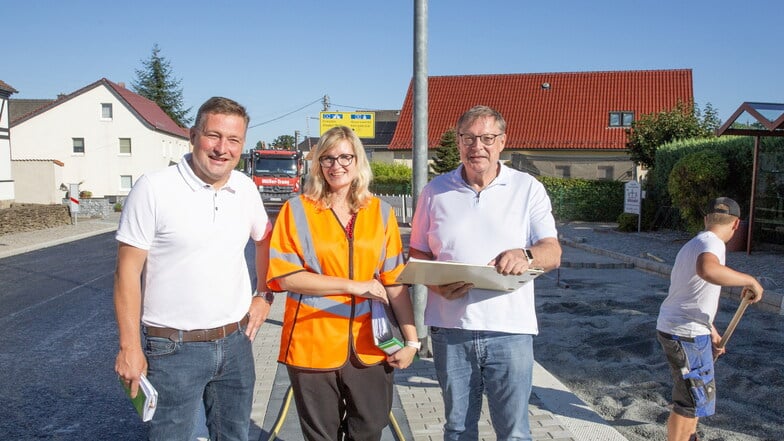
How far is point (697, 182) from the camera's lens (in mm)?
16203

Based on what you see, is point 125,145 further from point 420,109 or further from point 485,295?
point 485,295

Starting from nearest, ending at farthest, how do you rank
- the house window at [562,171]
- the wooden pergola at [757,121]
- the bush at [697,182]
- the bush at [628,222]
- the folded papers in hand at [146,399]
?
the folded papers in hand at [146,399] < the wooden pergola at [757,121] < the bush at [697,182] < the bush at [628,222] < the house window at [562,171]

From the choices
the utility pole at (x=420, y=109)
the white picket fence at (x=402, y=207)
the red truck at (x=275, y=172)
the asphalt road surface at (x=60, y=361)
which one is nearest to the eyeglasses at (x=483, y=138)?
the utility pole at (x=420, y=109)

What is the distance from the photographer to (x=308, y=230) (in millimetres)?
2988

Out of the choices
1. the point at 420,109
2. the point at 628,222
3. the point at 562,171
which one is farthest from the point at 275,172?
the point at 420,109

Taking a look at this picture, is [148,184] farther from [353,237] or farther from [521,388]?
[521,388]

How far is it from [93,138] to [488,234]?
164ft

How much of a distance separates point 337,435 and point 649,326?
582 cm

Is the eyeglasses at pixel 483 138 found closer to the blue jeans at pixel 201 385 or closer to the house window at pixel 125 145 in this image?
the blue jeans at pixel 201 385

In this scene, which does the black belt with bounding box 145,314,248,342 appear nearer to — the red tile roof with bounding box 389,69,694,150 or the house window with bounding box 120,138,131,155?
the red tile roof with bounding box 389,69,694,150

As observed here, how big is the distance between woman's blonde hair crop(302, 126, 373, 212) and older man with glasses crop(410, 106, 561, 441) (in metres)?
0.36

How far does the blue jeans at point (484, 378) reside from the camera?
306 cm

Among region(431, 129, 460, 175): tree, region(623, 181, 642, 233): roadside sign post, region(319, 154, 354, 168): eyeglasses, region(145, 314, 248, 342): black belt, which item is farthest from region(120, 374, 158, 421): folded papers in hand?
region(431, 129, 460, 175): tree

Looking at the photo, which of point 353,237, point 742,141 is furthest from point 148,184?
point 742,141
